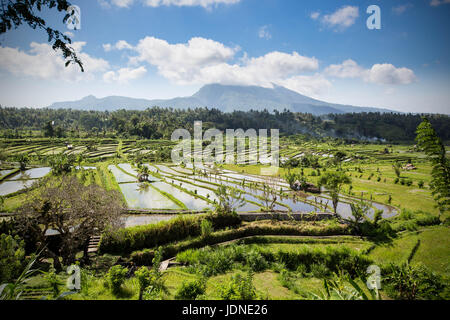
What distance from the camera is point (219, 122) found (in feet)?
515

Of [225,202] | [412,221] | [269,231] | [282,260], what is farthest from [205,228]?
→ [412,221]

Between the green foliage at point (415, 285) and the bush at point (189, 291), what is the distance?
7907 millimetres

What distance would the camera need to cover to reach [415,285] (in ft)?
28.8

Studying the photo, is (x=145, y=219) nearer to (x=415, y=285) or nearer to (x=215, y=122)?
(x=415, y=285)

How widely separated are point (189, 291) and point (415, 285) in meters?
9.49

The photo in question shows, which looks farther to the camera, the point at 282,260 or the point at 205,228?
the point at 205,228

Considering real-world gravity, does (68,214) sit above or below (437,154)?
below

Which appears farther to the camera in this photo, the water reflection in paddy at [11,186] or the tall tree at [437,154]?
the water reflection in paddy at [11,186]

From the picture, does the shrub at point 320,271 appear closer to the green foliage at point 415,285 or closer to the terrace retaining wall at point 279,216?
the green foliage at point 415,285

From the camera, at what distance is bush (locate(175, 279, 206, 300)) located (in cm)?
766

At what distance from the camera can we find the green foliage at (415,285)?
346 inches

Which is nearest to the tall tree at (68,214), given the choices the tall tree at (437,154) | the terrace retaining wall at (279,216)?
the terrace retaining wall at (279,216)
